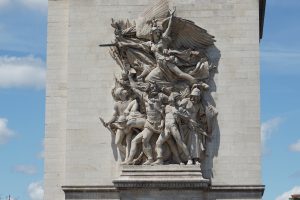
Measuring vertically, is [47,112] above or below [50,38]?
below

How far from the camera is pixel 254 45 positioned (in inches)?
922

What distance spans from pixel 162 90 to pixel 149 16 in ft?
6.80

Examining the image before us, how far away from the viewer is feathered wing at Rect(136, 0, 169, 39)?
2327 centimetres

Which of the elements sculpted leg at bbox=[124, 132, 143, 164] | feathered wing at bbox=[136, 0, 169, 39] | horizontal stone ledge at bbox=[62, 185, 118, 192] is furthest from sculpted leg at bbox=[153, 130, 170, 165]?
feathered wing at bbox=[136, 0, 169, 39]

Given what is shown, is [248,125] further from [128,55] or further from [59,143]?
[59,143]

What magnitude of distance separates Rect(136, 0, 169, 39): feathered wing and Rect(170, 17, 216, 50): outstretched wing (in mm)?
435

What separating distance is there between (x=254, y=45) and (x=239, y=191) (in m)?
3.95

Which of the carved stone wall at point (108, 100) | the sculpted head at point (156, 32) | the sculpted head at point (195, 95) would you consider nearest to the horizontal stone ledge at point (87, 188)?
the carved stone wall at point (108, 100)

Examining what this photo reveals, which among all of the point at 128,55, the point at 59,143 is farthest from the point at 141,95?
the point at 59,143

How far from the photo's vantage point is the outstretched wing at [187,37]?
23.2 m

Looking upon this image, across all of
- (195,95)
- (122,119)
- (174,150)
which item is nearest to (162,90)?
(195,95)

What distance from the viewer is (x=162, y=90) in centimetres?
2295

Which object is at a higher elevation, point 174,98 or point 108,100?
point 108,100

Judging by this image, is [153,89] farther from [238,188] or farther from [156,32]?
[238,188]
